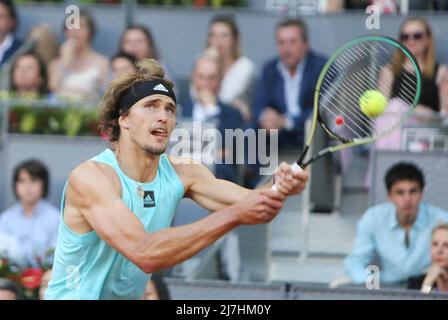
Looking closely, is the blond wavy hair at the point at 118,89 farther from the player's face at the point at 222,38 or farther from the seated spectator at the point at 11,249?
the player's face at the point at 222,38

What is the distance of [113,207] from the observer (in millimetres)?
4668

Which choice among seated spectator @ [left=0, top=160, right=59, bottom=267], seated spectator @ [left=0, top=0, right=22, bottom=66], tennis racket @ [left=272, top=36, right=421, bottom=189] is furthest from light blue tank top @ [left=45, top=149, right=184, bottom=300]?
seated spectator @ [left=0, top=0, right=22, bottom=66]

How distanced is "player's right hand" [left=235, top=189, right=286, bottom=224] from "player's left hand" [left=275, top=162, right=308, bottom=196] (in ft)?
0.09

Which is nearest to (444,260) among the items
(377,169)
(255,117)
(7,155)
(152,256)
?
(377,169)

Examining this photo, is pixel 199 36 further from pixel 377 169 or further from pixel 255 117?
pixel 377 169

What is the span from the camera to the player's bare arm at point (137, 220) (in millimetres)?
4328

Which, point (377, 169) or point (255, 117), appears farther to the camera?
point (255, 117)

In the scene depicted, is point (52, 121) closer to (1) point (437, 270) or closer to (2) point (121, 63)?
(2) point (121, 63)

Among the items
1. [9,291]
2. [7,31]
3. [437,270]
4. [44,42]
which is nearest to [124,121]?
[9,291]

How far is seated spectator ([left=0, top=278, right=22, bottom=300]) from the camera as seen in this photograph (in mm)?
6438

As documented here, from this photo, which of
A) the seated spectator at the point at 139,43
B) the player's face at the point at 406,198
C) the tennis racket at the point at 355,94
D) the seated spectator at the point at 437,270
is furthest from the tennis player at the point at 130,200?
the seated spectator at the point at 139,43

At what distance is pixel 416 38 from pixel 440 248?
194cm

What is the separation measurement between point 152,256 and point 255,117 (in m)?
3.82

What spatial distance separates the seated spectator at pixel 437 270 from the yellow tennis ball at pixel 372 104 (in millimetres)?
1351
